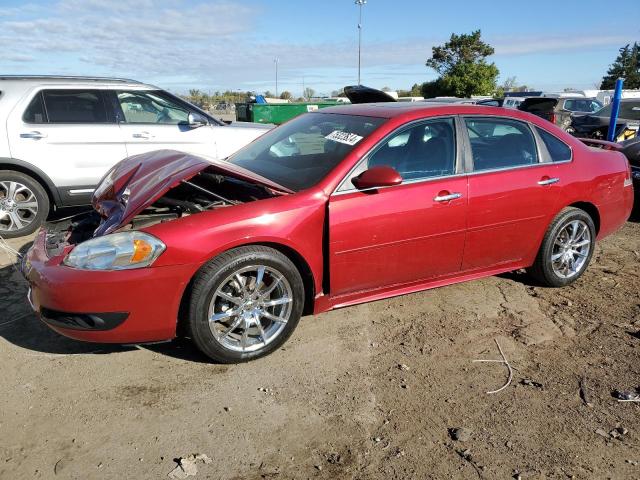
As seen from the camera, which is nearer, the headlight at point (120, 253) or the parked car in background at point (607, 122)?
the headlight at point (120, 253)

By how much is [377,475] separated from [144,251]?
1698 mm

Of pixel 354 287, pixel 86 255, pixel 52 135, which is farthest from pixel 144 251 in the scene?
pixel 52 135

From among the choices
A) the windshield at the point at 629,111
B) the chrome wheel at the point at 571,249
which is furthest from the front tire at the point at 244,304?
the windshield at the point at 629,111

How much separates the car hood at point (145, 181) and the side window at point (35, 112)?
2536mm

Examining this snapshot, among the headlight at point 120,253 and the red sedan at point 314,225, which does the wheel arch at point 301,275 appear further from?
the headlight at point 120,253

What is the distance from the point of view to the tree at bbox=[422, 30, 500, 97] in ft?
156

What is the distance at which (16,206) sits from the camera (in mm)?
5785

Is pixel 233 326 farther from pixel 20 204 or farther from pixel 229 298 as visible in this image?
pixel 20 204

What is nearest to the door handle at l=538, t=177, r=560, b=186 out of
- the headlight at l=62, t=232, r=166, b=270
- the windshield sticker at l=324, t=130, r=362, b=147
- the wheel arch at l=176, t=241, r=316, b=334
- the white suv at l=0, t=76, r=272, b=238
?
the windshield sticker at l=324, t=130, r=362, b=147

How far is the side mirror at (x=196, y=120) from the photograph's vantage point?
662 centimetres

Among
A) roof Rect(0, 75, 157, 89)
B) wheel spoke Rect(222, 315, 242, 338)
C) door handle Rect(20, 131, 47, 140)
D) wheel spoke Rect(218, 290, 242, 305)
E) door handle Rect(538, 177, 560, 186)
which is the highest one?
roof Rect(0, 75, 157, 89)

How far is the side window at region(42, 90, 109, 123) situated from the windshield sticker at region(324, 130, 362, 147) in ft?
12.1

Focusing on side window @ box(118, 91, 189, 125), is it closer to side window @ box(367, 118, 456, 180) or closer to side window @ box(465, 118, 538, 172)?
side window @ box(367, 118, 456, 180)

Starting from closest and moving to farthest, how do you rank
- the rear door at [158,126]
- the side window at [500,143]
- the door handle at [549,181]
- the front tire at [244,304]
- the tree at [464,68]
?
the front tire at [244,304], the side window at [500,143], the door handle at [549,181], the rear door at [158,126], the tree at [464,68]
